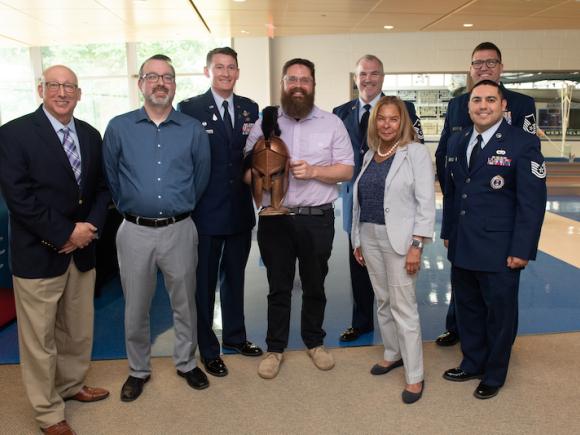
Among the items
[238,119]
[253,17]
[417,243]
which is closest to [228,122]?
[238,119]

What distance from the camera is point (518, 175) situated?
8.11 ft

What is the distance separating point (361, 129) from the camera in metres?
3.23

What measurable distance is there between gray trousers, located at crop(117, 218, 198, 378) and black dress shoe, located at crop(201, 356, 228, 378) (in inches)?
5.1

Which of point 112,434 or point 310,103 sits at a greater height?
point 310,103

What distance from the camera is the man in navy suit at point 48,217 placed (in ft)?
7.26

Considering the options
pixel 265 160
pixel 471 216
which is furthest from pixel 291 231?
pixel 471 216

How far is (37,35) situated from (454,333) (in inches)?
388

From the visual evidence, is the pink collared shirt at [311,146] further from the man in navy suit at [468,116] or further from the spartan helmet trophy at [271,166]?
the man in navy suit at [468,116]

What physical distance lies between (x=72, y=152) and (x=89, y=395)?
4.08ft

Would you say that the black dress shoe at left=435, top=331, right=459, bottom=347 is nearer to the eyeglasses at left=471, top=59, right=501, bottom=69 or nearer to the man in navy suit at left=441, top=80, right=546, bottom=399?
the man in navy suit at left=441, top=80, right=546, bottom=399

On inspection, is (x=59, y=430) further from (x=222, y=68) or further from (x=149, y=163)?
(x=222, y=68)

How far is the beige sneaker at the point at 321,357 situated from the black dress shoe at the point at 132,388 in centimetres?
96

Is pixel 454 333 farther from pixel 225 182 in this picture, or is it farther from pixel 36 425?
pixel 36 425

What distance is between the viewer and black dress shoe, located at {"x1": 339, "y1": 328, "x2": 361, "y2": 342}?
3.34 metres
